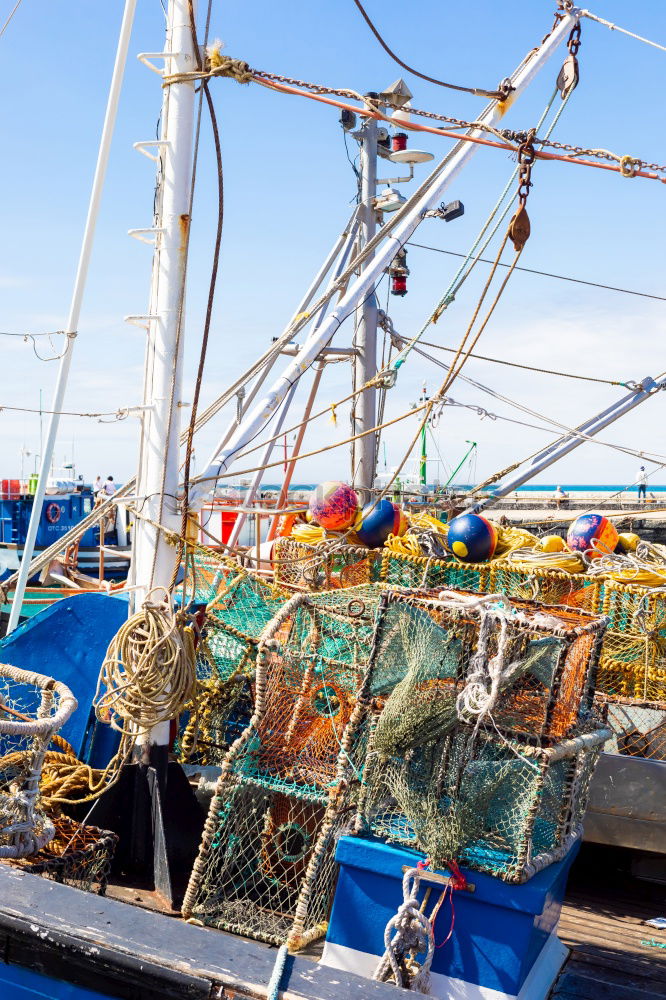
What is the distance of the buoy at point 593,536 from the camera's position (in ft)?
22.2

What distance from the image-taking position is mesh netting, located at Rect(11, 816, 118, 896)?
375 centimetres

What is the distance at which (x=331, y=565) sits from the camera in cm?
728

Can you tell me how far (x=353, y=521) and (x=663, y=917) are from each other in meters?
3.58

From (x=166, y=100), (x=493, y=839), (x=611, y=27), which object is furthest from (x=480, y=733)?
(x=611, y=27)

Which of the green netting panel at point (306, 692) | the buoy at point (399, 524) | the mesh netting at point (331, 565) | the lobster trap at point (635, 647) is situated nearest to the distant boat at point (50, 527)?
the mesh netting at point (331, 565)

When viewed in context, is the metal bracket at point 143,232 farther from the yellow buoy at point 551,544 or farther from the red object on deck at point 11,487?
the red object on deck at point 11,487

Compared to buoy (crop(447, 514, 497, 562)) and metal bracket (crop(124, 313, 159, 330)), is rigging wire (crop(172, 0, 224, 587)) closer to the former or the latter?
metal bracket (crop(124, 313, 159, 330))

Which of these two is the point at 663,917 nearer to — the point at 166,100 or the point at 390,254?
the point at 390,254

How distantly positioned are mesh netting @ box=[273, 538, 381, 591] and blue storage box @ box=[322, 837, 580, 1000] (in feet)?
11.3

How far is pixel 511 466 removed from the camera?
984 cm

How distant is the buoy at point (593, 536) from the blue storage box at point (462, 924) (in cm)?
345

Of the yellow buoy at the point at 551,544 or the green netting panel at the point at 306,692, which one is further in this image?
the yellow buoy at the point at 551,544

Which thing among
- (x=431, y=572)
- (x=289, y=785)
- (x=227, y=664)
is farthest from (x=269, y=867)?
(x=431, y=572)

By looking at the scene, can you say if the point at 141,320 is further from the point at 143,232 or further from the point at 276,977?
the point at 276,977
